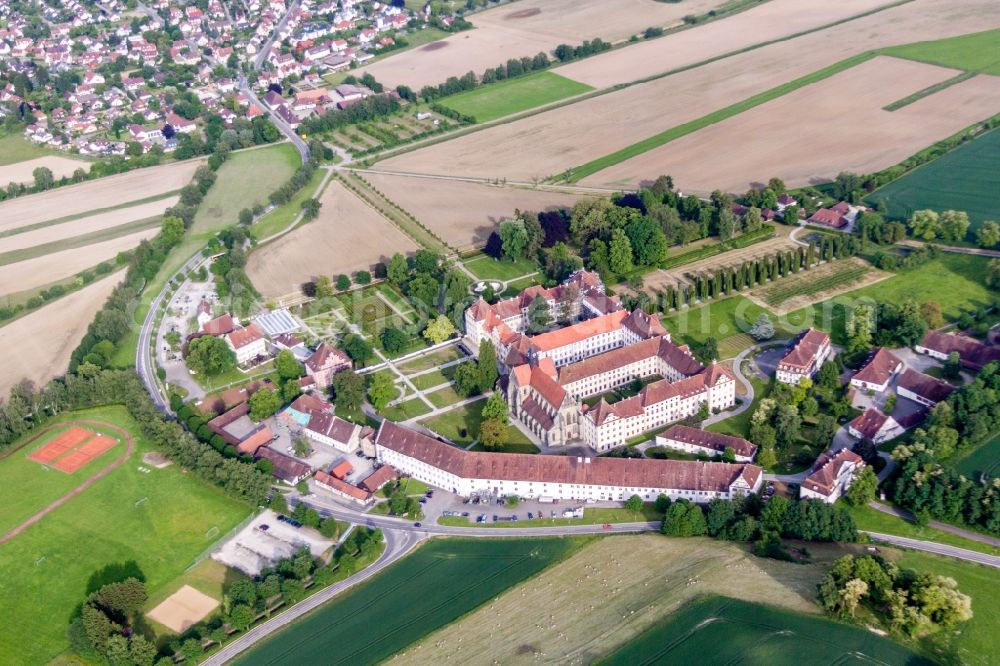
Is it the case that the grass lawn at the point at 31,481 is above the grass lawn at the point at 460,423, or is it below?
above

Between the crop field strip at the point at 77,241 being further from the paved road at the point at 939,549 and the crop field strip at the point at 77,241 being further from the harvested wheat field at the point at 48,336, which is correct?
the paved road at the point at 939,549

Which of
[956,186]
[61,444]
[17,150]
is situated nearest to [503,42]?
[17,150]

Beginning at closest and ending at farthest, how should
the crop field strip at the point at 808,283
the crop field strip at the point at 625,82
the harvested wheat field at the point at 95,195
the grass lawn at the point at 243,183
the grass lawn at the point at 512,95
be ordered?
the crop field strip at the point at 808,283, the grass lawn at the point at 243,183, the harvested wheat field at the point at 95,195, the crop field strip at the point at 625,82, the grass lawn at the point at 512,95

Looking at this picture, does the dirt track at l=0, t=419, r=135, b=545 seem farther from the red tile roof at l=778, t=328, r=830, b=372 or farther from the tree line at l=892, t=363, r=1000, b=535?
the tree line at l=892, t=363, r=1000, b=535

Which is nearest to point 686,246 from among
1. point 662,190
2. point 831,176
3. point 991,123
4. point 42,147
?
point 662,190

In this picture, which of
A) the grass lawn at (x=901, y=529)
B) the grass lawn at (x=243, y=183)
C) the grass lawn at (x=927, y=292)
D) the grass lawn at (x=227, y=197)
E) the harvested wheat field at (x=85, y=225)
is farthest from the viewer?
the grass lawn at (x=243, y=183)

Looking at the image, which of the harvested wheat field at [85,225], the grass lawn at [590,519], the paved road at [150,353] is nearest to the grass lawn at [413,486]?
the grass lawn at [590,519]
